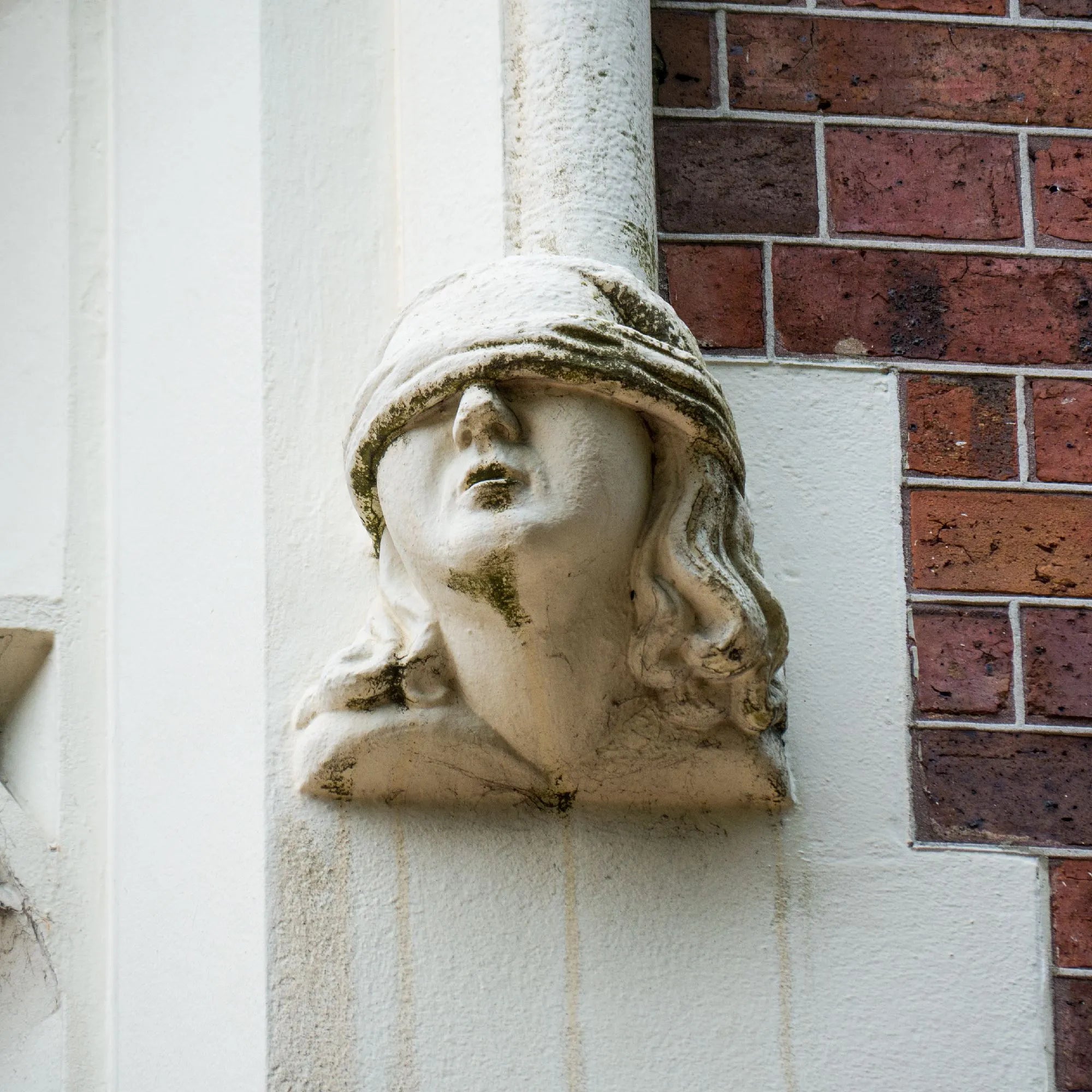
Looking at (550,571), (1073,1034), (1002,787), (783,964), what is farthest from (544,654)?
(1073,1034)

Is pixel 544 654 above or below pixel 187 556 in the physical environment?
below

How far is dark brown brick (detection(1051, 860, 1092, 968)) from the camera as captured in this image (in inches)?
81.4

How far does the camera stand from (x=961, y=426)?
2240mm

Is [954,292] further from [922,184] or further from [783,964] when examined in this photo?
[783,964]

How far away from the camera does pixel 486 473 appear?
1.86 m

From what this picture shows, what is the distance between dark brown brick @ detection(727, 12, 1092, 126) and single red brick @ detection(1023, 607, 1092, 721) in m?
0.57

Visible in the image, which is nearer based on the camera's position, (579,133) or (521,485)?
(521,485)

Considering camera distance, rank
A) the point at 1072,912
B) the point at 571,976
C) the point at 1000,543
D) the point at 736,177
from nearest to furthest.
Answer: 1. the point at 571,976
2. the point at 1072,912
3. the point at 1000,543
4. the point at 736,177

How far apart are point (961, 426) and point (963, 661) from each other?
0.25 metres

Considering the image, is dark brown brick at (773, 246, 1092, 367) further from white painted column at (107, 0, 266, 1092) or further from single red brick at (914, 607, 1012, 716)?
white painted column at (107, 0, 266, 1092)

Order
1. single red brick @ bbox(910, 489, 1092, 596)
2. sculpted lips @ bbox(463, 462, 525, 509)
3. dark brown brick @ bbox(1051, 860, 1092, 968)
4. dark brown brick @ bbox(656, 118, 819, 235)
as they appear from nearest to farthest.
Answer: sculpted lips @ bbox(463, 462, 525, 509)
dark brown brick @ bbox(1051, 860, 1092, 968)
single red brick @ bbox(910, 489, 1092, 596)
dark brown brick @ bbox(656, 118, 819, 235)

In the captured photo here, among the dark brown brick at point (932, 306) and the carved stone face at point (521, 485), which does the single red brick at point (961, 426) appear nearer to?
the dark brown brick at point (932, 306)

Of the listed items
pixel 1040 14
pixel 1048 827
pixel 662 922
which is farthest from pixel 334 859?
pixel 1040 14

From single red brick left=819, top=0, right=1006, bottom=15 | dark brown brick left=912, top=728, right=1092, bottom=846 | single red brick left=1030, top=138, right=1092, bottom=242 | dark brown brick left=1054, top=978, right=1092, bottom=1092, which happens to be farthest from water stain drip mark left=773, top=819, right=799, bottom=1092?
single red brick left=819, top=0, right=1006, bottom=15
